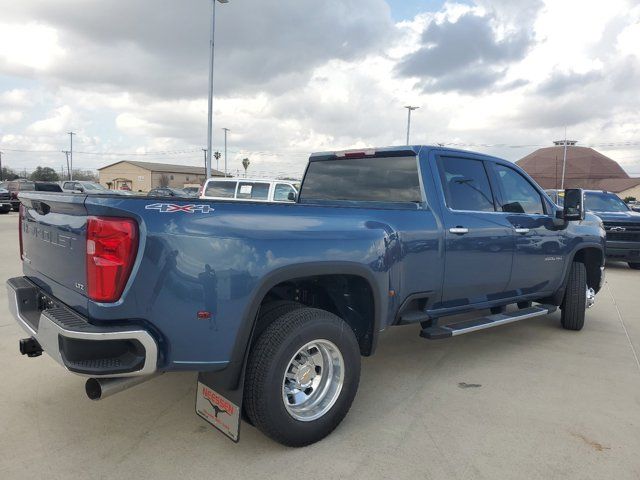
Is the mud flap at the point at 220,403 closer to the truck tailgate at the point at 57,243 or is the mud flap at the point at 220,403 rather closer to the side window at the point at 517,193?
the truck tailgate at the point at 57,243

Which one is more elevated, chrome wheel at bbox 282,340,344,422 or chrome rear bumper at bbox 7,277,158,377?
chrome rear bumper at bbox 7,277,158,377

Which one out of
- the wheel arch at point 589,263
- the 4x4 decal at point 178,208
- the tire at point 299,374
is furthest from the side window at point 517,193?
A: the 4x4 decal at point 178,208

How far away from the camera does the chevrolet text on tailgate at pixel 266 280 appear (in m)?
2.37

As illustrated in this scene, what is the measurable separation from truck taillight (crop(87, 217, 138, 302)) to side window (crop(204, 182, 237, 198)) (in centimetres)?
1107

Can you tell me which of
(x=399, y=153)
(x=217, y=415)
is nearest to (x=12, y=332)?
(x=217, y=415)

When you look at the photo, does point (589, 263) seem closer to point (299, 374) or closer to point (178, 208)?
point (299, 374)

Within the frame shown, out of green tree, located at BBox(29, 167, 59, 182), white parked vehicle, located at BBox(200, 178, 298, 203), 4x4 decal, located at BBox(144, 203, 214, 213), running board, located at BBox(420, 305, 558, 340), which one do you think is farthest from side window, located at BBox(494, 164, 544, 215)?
green tree, located at BBox(29, 167, 59, 182)

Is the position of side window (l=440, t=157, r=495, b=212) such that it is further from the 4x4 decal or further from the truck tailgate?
the truck tailgate

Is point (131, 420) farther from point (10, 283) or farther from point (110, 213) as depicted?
point (110, 213)

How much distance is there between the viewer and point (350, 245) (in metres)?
3.09

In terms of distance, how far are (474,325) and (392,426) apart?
1.35 meters

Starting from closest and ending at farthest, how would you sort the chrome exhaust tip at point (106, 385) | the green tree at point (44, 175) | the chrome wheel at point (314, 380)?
the chrome exhaust tip at point (106, 385), the chrome wheel at point (314, 380), the green tree at point (44, 175)

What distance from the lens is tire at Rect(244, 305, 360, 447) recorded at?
271 cm

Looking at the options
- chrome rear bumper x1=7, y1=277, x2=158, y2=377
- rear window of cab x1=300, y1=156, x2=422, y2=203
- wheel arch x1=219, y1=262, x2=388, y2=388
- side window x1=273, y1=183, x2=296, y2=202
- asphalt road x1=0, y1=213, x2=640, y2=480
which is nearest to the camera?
chrome rear bumper x1=7, y1=277, x2=158, y2=377
